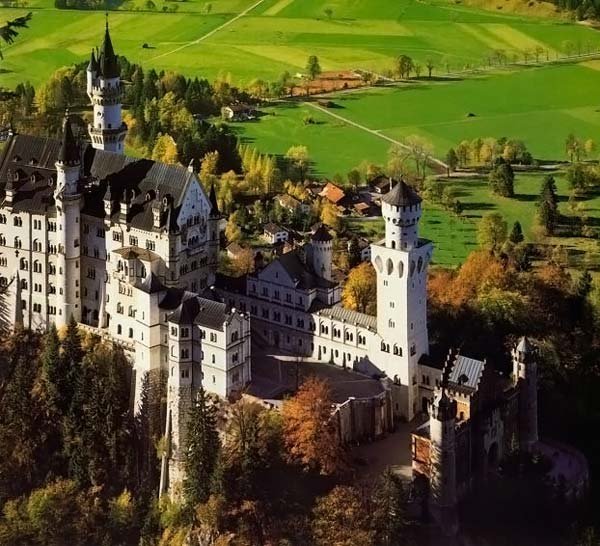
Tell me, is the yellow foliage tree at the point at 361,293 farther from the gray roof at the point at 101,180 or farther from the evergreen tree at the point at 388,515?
the evergreen tree at the point at 388,515

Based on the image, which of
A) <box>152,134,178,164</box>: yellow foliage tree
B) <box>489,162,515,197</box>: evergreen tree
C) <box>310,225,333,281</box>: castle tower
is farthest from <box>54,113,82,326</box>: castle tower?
<box>489,162,515,197</box>: evergreen tree

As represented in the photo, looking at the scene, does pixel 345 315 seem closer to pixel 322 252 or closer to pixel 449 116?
pixel 322 252

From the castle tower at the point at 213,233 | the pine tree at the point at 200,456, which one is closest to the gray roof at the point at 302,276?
the castle tower at the point at 213,233

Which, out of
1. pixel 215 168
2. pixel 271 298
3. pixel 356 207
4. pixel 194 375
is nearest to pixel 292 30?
pixel 215 168

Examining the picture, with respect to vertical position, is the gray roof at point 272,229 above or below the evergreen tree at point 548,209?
below

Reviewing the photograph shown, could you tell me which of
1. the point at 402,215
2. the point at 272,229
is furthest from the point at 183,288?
the point at 272,229
